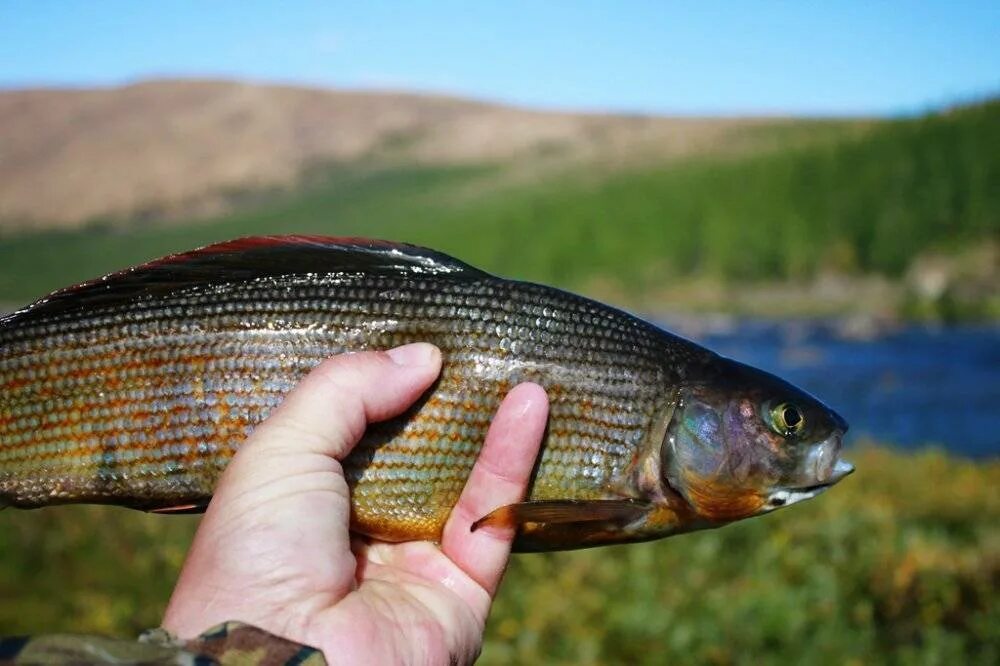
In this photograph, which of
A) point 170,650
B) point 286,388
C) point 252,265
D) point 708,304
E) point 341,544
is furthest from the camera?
point 708,304

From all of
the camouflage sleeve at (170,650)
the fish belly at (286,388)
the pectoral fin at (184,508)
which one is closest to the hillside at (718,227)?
the fish belly at (286,388)

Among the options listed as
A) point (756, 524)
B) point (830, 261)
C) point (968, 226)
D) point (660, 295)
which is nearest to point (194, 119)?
point (660, 295)

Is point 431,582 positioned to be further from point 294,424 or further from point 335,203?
point 335,203

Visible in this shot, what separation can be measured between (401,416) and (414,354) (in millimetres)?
243

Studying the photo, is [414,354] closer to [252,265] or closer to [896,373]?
[252,265]

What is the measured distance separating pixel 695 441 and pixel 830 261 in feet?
251

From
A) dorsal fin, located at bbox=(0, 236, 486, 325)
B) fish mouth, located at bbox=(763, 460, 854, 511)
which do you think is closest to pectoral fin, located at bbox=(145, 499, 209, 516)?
dorsal fin, located at bbox=(0, 236, 486, 325)

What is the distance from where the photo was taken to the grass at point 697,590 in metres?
6.91

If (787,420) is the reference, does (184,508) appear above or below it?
below

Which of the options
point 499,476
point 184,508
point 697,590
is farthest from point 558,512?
point 697,590

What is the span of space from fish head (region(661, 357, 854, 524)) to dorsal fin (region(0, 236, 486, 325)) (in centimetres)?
100

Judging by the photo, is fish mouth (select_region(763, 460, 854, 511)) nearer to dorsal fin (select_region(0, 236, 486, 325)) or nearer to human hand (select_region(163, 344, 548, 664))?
human hand (select_region(163, 344, 548, 664))

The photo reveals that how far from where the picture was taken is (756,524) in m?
9.42

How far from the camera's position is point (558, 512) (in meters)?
3.26
